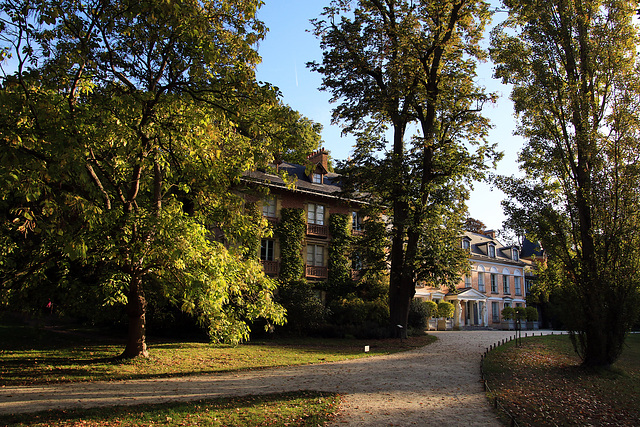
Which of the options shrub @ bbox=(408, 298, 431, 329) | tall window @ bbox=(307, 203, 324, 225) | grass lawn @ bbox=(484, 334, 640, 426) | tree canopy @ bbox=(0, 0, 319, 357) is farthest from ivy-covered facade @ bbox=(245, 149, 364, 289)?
tree canopy @ bbox=(0, 0, 319, 357)

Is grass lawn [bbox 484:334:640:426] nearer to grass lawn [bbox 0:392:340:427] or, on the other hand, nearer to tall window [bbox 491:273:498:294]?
grass lawn [bbox 0:392:340:427]

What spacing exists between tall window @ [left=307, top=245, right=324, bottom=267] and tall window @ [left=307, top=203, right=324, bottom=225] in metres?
1.77

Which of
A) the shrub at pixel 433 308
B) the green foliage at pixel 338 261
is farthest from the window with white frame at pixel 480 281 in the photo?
the green foliage at pixel 338 261

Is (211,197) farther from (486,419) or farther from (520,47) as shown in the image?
(520,47)

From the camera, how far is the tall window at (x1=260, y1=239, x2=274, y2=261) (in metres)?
28.9

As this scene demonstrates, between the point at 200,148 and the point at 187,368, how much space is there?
6895mm

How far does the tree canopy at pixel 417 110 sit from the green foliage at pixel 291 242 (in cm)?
777

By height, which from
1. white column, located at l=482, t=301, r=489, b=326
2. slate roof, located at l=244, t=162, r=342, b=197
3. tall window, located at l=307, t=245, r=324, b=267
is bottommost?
white column, located at l=482, t=301, r=489, b=326

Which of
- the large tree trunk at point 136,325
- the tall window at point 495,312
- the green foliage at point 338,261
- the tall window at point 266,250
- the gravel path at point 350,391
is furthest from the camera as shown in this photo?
the tall window at point 495,312

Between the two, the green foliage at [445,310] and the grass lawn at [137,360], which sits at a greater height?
the green foliage at [445,310]

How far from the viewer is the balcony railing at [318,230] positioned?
101 ft

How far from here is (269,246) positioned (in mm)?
29562

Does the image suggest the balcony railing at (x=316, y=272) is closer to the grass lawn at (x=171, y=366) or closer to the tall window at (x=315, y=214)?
the tall window at (x=315, y=214)

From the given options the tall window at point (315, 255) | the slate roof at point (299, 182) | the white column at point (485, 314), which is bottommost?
the white column at point (485, 314)
